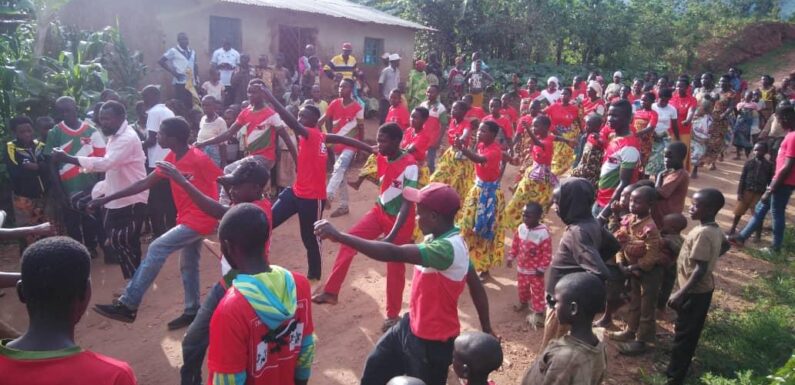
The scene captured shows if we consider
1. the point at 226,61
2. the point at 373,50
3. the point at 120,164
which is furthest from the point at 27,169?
the point at 373,50

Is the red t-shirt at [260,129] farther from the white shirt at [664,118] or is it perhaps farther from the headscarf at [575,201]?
the white shirt at [664,118]

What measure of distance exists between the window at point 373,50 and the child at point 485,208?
1030 cm

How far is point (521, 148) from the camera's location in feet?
32.9

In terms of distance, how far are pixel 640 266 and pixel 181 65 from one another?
8.81 m

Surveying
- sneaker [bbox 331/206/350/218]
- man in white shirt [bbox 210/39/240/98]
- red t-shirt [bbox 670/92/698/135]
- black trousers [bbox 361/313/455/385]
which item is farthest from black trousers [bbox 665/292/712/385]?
man in white shirt [bbox 210/39/240/98]

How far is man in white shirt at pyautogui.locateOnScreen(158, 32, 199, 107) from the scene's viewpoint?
10344 millimetres

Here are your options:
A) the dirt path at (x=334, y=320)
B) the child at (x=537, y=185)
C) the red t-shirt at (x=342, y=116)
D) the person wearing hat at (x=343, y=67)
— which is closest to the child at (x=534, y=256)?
the dirt path at (x=334, y=320)

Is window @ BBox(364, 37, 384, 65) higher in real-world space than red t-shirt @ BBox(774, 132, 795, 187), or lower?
higher

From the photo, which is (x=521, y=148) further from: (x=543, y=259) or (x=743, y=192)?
(x=543, y=259)

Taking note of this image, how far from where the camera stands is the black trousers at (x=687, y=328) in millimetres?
4070

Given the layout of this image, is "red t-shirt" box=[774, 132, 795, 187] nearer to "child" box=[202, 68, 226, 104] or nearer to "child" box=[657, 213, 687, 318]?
"child" box=[657, 213, 687, 318]

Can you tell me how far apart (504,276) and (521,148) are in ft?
13.7

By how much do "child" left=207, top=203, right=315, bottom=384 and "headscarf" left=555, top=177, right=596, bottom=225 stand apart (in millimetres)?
1905

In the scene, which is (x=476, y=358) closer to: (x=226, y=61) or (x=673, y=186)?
(x=673, y=186)
